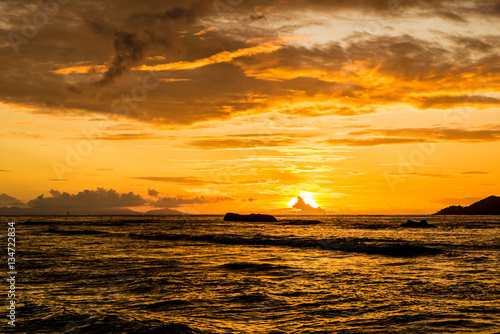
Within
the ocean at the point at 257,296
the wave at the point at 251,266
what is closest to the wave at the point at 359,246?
the ocean at the point at 257,296

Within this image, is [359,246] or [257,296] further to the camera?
[359,246]

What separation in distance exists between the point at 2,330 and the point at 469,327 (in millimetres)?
16673

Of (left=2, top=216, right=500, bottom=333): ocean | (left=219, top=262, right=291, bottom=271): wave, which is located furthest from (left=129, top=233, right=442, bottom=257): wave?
(left=219, top=262, right=291, bottom=271): wave

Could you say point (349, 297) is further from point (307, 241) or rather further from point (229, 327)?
point (307, 241)

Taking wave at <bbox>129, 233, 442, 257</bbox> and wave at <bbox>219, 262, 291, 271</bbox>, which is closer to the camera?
wave at <bbox>219, 262, 291, 271</bbox>

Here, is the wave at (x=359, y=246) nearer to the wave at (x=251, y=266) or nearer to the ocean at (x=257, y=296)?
the ocean at (x=257, y=296)

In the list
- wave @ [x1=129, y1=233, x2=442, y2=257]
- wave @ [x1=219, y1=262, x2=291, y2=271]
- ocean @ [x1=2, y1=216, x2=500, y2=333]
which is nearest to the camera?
ocean @ [x1=2, y1=216, x2=500, y2=333]

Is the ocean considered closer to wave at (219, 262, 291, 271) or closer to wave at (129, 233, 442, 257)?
wave at (219, 262, 291, 271)

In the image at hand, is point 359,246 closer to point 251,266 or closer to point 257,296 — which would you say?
point 251,266

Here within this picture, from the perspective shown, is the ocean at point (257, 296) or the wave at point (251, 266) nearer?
the ocean at point (257, 296)

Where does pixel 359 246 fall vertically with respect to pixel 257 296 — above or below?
below

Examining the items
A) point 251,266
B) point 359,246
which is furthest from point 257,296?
point 359,246

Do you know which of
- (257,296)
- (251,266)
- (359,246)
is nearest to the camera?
(257,296)

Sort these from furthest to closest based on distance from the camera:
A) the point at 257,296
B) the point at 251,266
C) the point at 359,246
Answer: the point at 359,246 < the point at 251,266 < the point at 257,296
